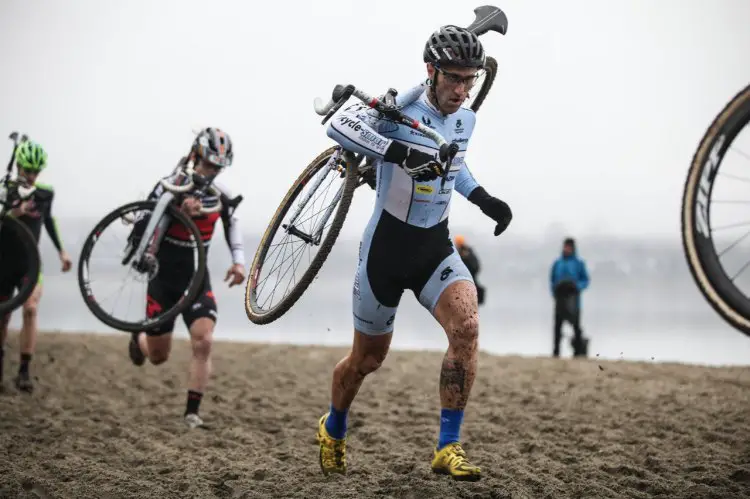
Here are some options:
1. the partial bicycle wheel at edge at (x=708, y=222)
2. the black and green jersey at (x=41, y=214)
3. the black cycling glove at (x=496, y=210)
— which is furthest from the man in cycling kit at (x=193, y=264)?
the partial bicycle wheel at edge at (x=708, y=222)

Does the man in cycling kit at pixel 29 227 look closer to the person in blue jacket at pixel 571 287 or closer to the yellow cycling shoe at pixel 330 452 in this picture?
the yellow cycling shoe at pixel 330 452

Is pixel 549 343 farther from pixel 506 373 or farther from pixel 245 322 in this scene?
pixel 506 373

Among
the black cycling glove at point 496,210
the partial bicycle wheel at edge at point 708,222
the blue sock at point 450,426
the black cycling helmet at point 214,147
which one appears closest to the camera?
the partial bicycle wheel at edge at point 708,222

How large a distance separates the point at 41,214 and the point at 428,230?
22.9 feet

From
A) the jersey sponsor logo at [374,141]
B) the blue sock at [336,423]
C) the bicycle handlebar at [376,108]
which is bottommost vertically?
the blue sock at [336,423]

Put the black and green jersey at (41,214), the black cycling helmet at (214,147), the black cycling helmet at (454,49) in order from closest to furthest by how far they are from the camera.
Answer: the black cycling helmet at (454,49), the black cycling helmet at (214,147), the black and green jersey at (41,214)

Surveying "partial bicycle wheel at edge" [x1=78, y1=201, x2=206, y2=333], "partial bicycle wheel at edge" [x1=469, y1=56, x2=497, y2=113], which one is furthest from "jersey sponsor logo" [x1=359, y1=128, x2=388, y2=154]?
"partial bicycle wheel at edge" [x1=78, y1=201, x2=206, y2=333]

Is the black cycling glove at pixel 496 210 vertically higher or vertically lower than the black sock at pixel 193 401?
higher

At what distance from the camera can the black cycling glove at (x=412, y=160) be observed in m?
5.59

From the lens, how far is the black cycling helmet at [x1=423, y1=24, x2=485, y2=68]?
573cm

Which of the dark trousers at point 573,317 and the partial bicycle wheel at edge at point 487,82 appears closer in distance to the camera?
the partial bicycle wheel at edge at point 487,82

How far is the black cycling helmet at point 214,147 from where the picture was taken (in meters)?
8.90

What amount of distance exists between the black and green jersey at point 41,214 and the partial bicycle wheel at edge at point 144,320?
2693mm

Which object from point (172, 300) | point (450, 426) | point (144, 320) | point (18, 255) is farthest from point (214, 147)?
point (450, 426)
